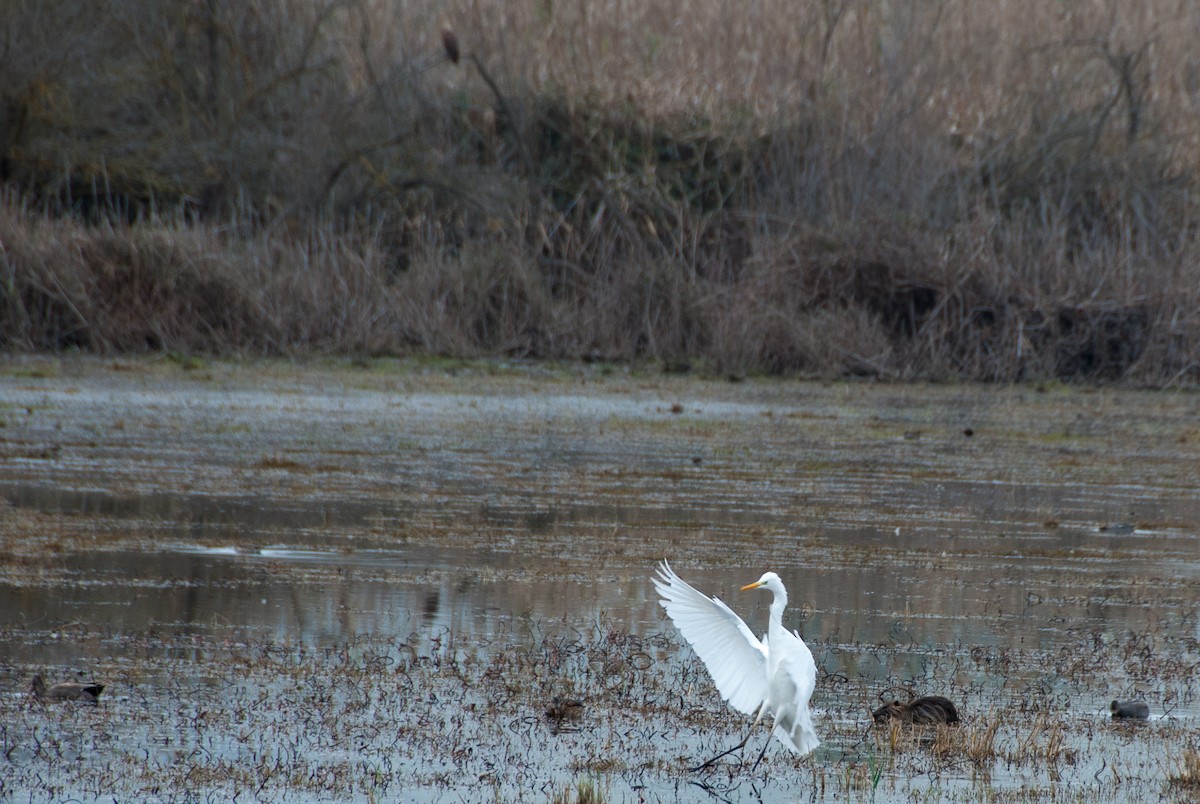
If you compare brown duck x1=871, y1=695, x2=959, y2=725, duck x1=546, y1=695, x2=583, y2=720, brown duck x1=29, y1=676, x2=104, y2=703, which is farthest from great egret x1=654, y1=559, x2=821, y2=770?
brown duck x1=29, y1=676, x2=104, y2=703

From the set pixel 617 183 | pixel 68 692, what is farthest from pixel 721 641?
pixel 617 183

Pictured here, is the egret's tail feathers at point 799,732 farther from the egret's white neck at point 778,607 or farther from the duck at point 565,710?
the duck at point 565,710

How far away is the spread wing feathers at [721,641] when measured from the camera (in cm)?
555

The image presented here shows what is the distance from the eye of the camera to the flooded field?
17.7 ft

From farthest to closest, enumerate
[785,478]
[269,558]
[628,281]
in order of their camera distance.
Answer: [628,281] → [785,478] → [269,558]

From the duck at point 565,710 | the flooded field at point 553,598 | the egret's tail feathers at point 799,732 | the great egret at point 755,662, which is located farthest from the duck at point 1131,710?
the duck at point 565,710

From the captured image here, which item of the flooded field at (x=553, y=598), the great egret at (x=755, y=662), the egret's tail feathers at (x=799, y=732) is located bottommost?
the flooded field at (x=553, y=598)

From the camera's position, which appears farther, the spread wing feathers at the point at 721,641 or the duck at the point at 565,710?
the duck at the point at 565,710

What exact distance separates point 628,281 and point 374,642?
15005mm

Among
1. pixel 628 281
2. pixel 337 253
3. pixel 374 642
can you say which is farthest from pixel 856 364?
pixel 374 642

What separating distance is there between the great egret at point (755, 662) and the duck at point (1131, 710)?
119 cm

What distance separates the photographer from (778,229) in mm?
22781

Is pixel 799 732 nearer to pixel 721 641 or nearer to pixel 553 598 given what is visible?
pixel 721 641

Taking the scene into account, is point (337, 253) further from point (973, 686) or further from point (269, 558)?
point (973, 686)
